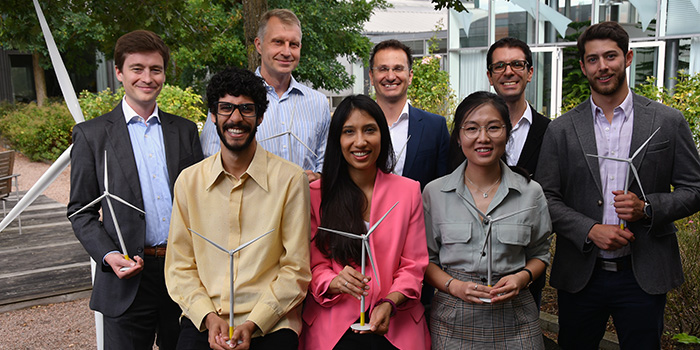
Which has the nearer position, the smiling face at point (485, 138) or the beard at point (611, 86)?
the smiling face at point (485, 138)

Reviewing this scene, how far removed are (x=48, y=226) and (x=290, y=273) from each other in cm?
864

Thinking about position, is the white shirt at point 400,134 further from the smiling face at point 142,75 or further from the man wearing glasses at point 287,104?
the smiling face at point 142,75

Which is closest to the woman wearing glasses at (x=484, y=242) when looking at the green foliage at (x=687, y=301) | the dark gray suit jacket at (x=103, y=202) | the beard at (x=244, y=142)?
the beard at (x=244, y=142)

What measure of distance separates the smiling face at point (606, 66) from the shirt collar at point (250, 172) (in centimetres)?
195

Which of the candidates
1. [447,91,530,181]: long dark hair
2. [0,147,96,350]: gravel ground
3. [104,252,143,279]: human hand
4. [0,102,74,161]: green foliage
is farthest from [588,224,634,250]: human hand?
[0,102,74,161]: green foliage

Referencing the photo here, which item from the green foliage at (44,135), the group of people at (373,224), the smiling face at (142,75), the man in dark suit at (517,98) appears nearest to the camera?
the group of people at (373,224)

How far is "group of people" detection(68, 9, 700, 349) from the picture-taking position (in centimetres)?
311

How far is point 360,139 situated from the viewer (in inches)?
128

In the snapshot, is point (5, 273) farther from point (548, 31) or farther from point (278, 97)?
point (548, 31)

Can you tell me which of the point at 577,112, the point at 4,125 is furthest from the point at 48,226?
the point at 4,125

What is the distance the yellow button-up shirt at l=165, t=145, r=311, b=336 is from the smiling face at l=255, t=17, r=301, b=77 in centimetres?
114

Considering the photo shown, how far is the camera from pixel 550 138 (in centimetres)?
365

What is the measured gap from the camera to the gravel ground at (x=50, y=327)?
5660 millimetres

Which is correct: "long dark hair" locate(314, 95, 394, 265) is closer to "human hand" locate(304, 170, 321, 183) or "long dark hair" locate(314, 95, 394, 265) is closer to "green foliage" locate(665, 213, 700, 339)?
"human hand" locate(304, 170, 321, 183)
